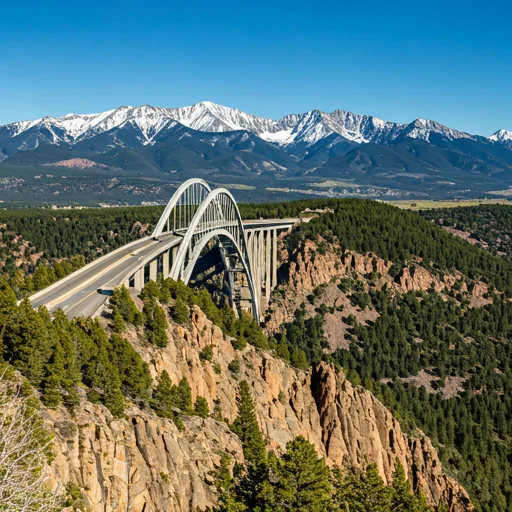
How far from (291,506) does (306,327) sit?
89200 millimetres

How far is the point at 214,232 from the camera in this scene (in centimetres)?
9075

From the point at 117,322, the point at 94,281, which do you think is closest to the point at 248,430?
the point at 117,322

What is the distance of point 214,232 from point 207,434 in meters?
51.0

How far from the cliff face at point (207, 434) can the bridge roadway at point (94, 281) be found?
294 inches

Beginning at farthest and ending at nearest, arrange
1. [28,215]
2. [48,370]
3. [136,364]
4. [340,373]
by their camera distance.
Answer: [28,215] < [340,373] < [136,364] < [48,370]

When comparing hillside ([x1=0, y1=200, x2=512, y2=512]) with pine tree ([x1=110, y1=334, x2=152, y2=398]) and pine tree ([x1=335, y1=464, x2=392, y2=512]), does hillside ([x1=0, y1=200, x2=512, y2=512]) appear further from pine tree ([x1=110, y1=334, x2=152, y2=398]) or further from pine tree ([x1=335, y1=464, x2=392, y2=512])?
pine tree ([x1=335, y1=464, x2=392, y2=512])

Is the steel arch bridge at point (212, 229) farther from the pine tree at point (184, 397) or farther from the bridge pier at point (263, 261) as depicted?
the pine tree at point (184, 397)

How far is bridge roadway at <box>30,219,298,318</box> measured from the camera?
54594 mm

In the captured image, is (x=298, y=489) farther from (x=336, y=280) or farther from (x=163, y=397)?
(x=336, y=280)

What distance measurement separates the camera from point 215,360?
55.3 meters

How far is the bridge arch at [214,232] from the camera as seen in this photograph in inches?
3055

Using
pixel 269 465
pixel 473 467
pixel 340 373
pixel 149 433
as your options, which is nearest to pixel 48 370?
pixel 149 433

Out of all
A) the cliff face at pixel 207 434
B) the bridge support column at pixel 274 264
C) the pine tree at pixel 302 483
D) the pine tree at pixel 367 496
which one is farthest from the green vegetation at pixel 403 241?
the pine tree at pixel 302 483

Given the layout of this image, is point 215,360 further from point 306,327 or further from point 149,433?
point 306,327
